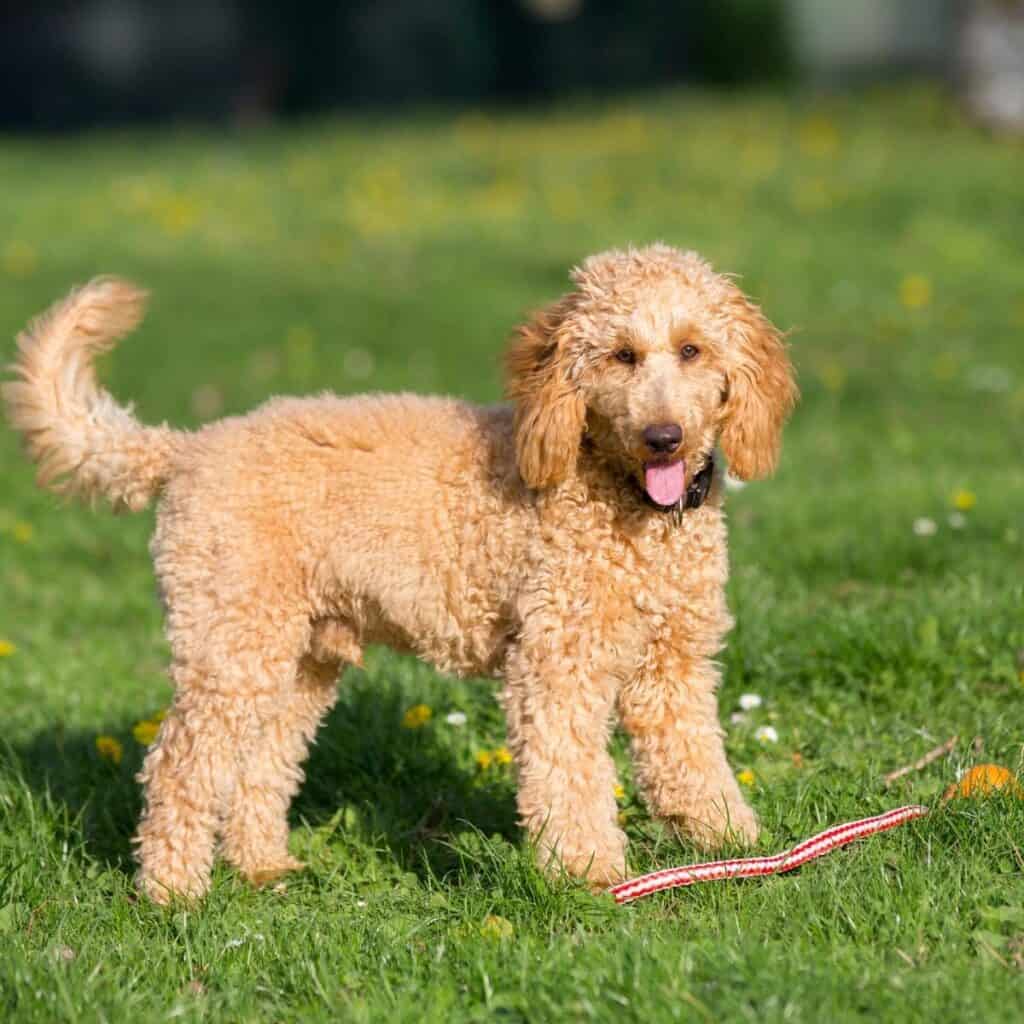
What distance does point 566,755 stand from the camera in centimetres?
413

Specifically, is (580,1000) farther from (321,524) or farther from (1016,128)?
(1016,128)

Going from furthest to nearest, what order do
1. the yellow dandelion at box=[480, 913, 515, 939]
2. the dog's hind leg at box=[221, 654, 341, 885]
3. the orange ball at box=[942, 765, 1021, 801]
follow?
the dog's hind leg at box=[221, 654, 341, 885] < the orange ball at box=[942, 765, 1021, 801] < the yellow dandelion at box=[480, 913, 515, 939]

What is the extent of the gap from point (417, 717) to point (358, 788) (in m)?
0.30

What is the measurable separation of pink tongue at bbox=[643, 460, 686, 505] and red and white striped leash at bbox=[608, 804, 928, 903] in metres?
0.93

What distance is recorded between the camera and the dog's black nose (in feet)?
13.0

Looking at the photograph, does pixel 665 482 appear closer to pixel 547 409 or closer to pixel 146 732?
pixel 547 409

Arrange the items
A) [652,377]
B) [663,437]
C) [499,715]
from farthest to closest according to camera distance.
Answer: [499,715]
[652,377]
[663,437]

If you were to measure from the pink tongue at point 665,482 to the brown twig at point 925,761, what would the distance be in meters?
1.15

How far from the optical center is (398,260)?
46.4 ft

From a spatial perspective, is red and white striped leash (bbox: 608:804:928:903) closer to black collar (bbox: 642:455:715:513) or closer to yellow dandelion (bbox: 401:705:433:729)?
black collar (bbox: 642:455:715:513)

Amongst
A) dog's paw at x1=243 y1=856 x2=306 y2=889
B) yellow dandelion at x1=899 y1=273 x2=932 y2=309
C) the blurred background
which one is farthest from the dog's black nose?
the blurred background

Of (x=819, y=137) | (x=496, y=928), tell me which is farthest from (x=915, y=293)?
(x=496, y=928)

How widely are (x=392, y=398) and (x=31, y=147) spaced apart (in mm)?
17681

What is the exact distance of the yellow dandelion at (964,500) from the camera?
21.5 ft
